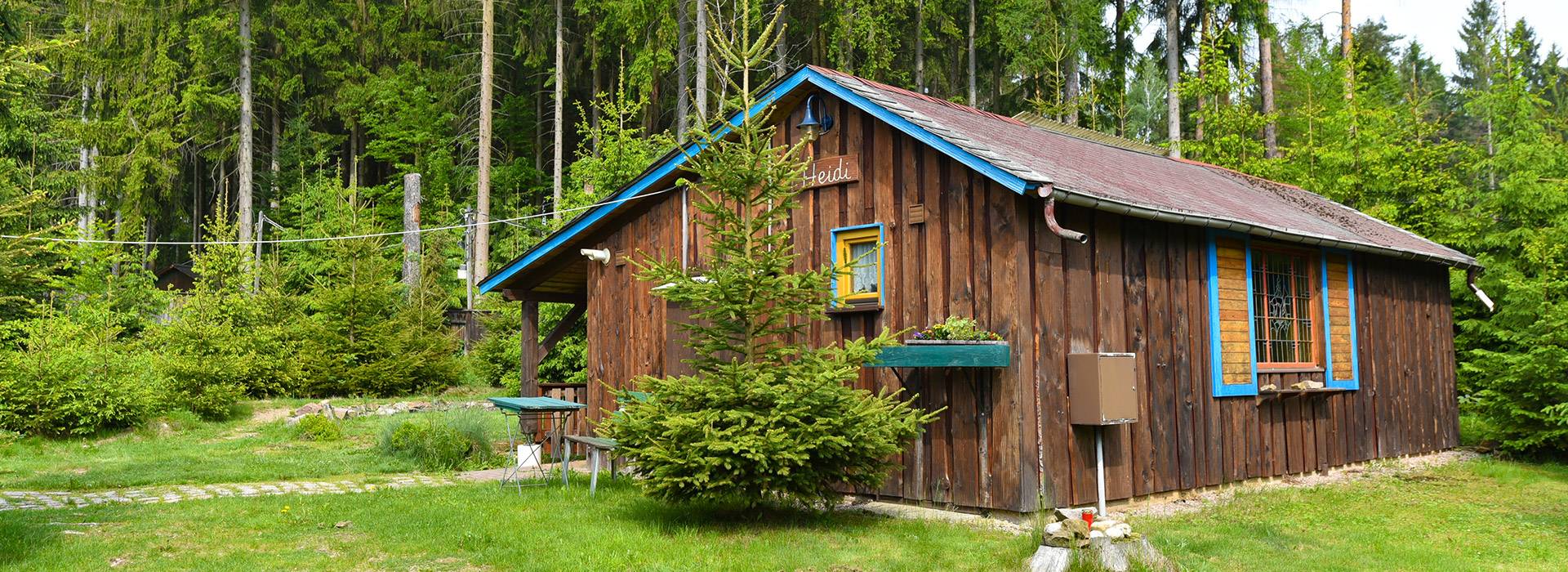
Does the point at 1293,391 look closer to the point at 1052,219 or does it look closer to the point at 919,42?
the point at 1052,219

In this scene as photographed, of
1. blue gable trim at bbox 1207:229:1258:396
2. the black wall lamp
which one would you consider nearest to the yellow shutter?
blue gable trim at bbox 1207:229:1258:396

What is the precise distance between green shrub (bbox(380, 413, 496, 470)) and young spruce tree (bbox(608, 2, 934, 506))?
510 cm

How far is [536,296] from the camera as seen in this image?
14320 mm

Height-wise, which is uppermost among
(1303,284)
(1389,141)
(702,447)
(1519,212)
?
(1389,141)

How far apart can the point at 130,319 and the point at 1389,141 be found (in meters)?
27.2

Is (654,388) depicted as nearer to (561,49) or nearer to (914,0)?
(914,0)

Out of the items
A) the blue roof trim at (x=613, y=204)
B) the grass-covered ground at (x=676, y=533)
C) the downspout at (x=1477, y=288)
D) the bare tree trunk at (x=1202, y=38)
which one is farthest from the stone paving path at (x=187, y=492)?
the bare tree trunk at (x=1202, y=38)

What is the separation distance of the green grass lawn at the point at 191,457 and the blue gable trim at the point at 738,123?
2570 mm

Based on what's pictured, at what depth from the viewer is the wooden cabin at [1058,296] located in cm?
865

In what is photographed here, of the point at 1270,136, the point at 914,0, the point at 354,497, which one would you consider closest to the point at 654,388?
the point at 354,497

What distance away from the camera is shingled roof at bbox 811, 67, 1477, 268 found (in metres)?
8.83

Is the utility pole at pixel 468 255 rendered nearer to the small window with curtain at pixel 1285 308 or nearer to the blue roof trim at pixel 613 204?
the blue roof trim at pixel 613 204

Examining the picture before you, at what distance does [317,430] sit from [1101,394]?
37.0 feet

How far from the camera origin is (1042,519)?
311 inches
